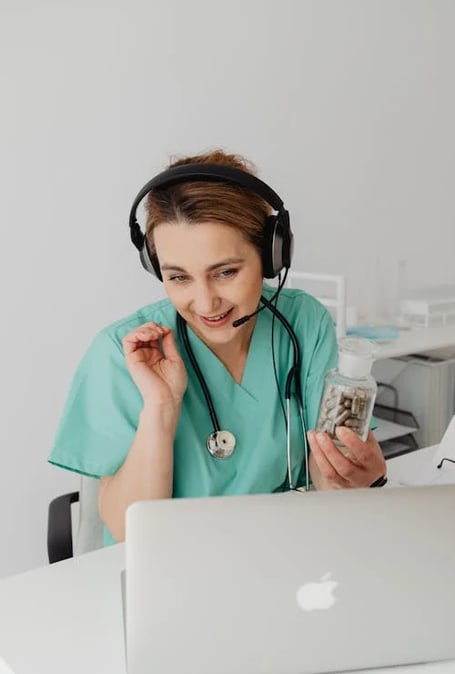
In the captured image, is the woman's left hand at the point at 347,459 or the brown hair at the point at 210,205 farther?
the brown hair at the point at 210,205

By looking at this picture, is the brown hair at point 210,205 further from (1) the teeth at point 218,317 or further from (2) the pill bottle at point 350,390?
(2) the pill bottle at point 350,390

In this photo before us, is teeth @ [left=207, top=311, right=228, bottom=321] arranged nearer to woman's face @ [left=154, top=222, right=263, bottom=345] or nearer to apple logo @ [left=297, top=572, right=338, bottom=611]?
woman's face @ [left=154, top=222, right=263, bottom=345]

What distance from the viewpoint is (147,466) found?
112cm

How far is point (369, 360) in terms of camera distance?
0.90 m

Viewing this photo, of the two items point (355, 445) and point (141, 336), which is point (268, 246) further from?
point (355, 445)

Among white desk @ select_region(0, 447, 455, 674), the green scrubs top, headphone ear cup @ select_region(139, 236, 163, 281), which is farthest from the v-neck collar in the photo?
white desk @ select_region(0, 447, 455, 674)

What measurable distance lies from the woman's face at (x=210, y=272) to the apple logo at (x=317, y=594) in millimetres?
539

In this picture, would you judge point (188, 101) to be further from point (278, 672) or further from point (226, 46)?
point (278, 672)

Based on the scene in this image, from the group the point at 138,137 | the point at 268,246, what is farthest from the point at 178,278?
the point at 138,137

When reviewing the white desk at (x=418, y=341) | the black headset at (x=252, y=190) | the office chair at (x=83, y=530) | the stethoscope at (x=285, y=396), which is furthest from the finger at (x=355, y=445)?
the white desk at (x=418, y=341)

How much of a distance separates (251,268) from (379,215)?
1.86 metres

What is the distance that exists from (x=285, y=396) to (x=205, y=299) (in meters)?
0.24

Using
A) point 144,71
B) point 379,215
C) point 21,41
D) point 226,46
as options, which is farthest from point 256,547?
point 379,215

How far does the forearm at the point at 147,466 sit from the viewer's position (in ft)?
3.69
